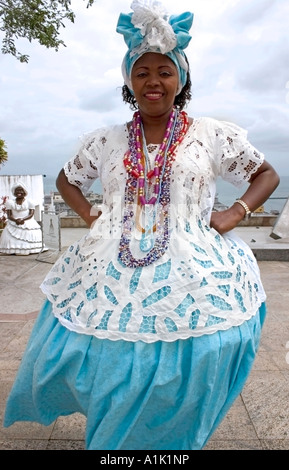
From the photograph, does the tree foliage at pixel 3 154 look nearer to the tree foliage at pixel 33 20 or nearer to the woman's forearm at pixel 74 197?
the tree foliage at pixel 33 20

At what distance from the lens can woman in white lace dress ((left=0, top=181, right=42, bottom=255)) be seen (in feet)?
28.3

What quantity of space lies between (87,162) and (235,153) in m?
0.66

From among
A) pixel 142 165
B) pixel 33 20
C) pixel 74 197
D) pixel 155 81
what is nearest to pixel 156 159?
pixel 142 165

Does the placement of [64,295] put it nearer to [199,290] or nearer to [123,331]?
[123,331]

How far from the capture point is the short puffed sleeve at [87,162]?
189 centimetres

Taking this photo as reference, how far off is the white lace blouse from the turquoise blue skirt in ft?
0.16

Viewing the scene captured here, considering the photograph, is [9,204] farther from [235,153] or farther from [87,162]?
[235,153]

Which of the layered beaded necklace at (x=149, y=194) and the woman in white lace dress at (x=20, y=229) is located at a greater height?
the layered beaded necklace at (x=149, y=194)

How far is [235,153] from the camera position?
69.0 inches

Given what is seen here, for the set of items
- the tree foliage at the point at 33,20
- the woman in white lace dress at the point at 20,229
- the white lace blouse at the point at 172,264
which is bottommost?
the woman in white lace dress at the point at 20,229

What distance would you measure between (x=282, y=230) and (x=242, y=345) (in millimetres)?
7212

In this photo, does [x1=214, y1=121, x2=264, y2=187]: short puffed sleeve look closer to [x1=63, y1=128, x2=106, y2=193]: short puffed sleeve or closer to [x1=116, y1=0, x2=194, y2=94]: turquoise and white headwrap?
[x1=116, y1=0, x2=194, y2=94]: turquoise and white headwrap

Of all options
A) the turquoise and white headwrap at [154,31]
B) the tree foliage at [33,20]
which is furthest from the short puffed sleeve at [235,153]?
the tree foliage at [33,20]

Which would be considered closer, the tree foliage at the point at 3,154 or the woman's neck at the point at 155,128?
the woman's neck at the point at 155,128
